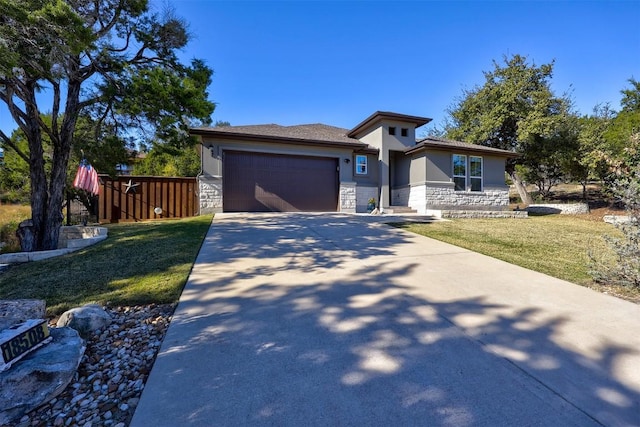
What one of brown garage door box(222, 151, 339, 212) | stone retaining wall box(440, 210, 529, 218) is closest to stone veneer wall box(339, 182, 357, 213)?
brown garage door box(222, 151, 339, 212)

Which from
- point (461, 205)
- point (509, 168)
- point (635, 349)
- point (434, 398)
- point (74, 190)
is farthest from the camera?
point (509, 168)

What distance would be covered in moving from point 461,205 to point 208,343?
14618 mm

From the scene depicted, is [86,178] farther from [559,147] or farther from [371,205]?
[559,147]

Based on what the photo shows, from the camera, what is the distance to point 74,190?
1216 cm

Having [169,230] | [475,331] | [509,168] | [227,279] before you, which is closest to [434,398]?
[475,331]

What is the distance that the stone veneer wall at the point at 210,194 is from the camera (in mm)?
11531

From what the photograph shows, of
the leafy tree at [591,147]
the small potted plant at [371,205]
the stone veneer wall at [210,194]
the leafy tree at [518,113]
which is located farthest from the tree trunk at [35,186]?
the leafy tree at [591,147]

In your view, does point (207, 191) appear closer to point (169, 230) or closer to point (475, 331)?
point (169, 230)

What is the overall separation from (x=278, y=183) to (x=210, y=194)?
2881 mm

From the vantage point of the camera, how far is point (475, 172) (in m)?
15.1

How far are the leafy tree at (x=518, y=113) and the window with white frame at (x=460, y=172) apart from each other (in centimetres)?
520

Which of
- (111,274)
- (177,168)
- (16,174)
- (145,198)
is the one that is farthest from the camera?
(177,168)

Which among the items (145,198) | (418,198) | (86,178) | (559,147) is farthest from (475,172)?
(86,178)

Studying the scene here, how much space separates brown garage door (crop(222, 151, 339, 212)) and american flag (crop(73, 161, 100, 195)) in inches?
167
